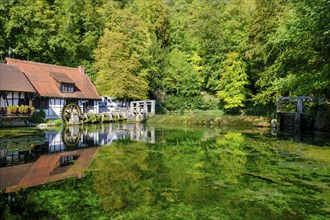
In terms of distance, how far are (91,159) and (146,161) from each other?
2.25 meters

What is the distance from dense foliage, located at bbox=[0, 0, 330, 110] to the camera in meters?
33.0

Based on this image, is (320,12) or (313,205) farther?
(320,12)

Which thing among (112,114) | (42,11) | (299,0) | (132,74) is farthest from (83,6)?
(299,0)

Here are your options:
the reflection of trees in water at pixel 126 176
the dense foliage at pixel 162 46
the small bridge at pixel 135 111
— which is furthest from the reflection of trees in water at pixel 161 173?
the small bridge at pixel 135 111

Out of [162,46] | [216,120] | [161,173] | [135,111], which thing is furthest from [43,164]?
[162,46]

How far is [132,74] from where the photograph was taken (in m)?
37.7

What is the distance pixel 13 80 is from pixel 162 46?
27992 mm

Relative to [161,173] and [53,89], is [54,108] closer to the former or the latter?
[53,89]

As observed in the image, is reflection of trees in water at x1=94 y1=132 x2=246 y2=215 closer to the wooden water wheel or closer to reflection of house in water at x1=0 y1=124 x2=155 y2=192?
reflection of house in water at x1=0 y1=124 x2=155 y2=192

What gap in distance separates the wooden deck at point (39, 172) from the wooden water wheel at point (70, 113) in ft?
58.2

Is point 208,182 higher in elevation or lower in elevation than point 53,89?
lower

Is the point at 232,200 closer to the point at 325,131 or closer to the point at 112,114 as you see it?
the point at 325,131

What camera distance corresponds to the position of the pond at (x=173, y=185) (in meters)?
6.45

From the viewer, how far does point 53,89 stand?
31594mm
